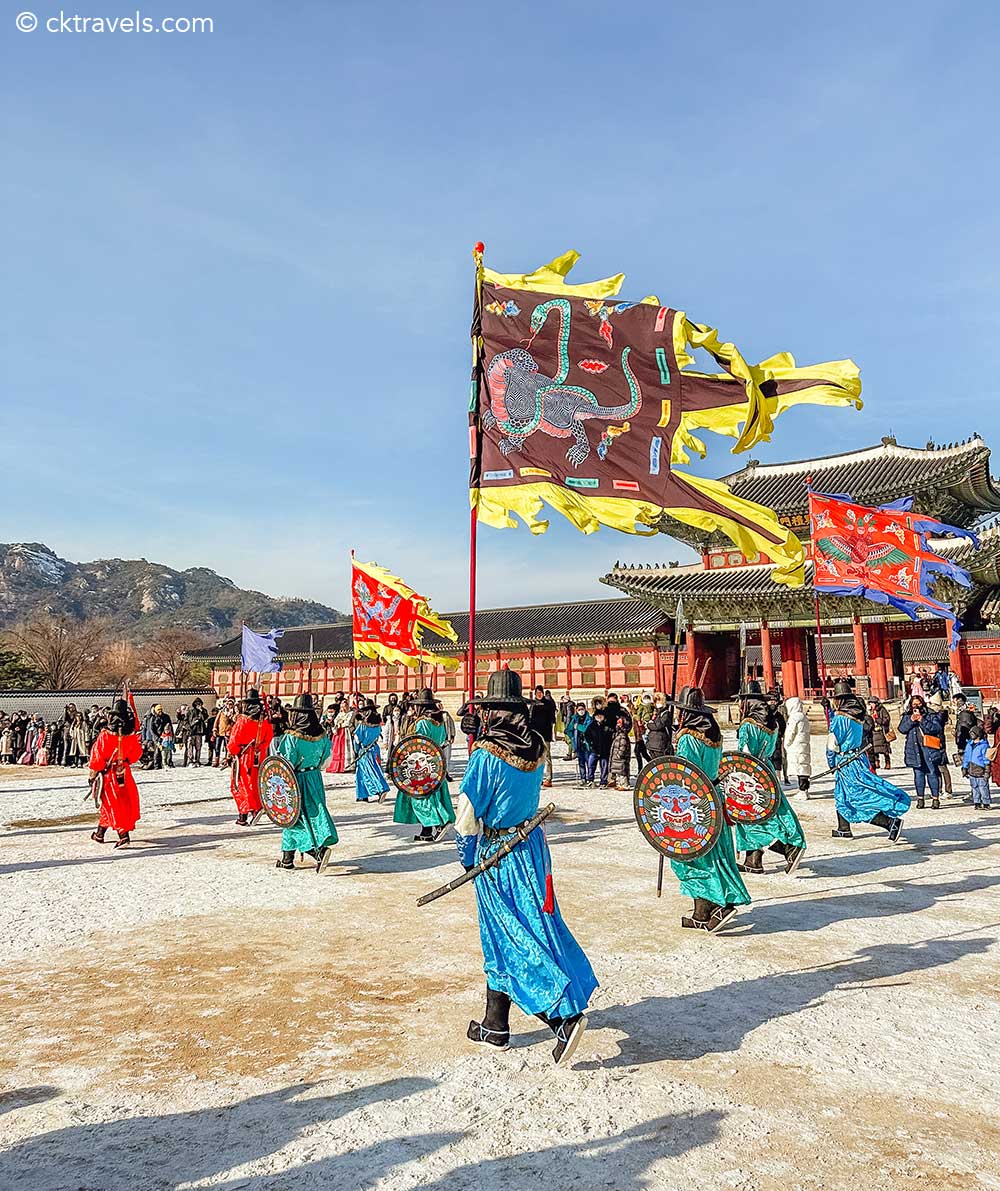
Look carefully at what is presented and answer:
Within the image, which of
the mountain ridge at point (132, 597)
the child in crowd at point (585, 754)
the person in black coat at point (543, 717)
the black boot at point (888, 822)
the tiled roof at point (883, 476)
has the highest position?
the mountain ridge at point (132, 597)

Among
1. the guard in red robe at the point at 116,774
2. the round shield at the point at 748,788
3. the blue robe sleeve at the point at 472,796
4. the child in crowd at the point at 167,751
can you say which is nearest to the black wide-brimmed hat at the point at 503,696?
the blue robe sleeve at the point at 472,796

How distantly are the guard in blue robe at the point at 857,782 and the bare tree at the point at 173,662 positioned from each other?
50.9 meters

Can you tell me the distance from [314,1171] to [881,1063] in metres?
2.83

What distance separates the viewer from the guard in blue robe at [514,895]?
13.6ft

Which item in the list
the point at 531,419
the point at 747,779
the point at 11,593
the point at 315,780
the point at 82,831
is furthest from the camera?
the point at 11,593

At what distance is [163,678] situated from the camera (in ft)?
Result: 254

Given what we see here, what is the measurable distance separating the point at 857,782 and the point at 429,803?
554 cm

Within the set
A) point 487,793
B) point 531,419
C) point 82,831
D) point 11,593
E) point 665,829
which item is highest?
point 11,593

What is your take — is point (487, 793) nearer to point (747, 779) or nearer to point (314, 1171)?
point (314, 1171)

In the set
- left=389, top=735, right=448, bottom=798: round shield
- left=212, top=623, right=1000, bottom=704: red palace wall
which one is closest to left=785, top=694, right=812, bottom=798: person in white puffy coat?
left=389, top=735, right=448, bottom=798: round shield

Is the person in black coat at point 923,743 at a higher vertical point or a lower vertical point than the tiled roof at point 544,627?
lower

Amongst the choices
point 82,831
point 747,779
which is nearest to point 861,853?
point 747,779

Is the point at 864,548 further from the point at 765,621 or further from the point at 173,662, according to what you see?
the point at 173,662

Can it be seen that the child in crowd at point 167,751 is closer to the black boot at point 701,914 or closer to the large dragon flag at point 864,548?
the large dragon flag at point 864,548
